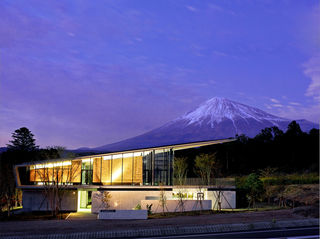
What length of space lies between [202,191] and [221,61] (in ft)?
72.3

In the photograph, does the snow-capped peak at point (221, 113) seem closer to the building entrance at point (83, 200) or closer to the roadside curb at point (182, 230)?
the building entrance at point (83, 200)

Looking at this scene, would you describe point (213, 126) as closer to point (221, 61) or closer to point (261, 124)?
point (261, 124)

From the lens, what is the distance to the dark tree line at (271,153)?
140ft

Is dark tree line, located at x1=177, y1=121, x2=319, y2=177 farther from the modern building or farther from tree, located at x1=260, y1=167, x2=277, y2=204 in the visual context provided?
the modern building

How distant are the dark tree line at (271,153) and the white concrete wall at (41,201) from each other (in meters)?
19.6

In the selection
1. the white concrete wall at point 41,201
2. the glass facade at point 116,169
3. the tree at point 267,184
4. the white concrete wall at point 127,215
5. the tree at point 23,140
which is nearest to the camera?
the white concrete wall at point 127,215

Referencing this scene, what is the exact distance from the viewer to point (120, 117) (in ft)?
258

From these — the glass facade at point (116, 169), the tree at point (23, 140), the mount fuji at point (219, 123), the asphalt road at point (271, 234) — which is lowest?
the asphalt road at point (271, 234)

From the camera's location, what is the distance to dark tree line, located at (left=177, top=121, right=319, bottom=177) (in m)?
42.8

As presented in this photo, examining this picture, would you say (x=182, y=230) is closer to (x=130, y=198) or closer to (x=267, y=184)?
(x=130, y=198)

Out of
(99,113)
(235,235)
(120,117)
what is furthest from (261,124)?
(235,235)

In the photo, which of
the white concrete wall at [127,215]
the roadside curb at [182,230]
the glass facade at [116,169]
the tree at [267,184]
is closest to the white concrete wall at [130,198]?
the glass facade at [116,169]

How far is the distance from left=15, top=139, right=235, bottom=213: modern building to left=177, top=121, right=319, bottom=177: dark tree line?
1690cm

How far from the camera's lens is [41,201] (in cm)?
2477
